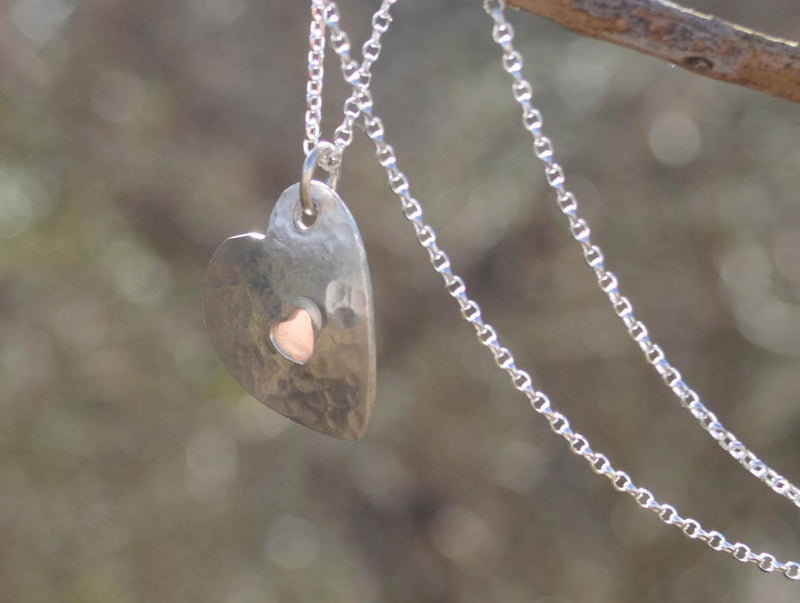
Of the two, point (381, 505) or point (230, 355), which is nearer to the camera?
point (230, 355)

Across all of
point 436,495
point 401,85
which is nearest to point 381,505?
point 436,495

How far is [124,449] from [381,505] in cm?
48

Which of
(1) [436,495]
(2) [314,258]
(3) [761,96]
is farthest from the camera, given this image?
(1) [436,495]

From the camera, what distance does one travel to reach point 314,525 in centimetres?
189

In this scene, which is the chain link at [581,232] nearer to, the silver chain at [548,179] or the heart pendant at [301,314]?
the silver chain at [548,179]

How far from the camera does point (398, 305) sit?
184 centimetres

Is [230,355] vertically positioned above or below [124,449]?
above

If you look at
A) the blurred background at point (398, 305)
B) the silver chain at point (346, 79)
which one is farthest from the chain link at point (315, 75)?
the blurred background at point (398, 305)

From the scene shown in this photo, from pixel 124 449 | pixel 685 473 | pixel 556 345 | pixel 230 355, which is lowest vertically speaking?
pixel 124 449

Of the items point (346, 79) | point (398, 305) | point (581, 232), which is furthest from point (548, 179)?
point (398, 305)

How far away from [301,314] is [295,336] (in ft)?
0.07

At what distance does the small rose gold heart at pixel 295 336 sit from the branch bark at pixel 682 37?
1.03 feet

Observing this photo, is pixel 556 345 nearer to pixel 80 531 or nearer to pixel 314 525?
pixel 314 525

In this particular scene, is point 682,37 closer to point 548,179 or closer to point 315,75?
point 548,179
